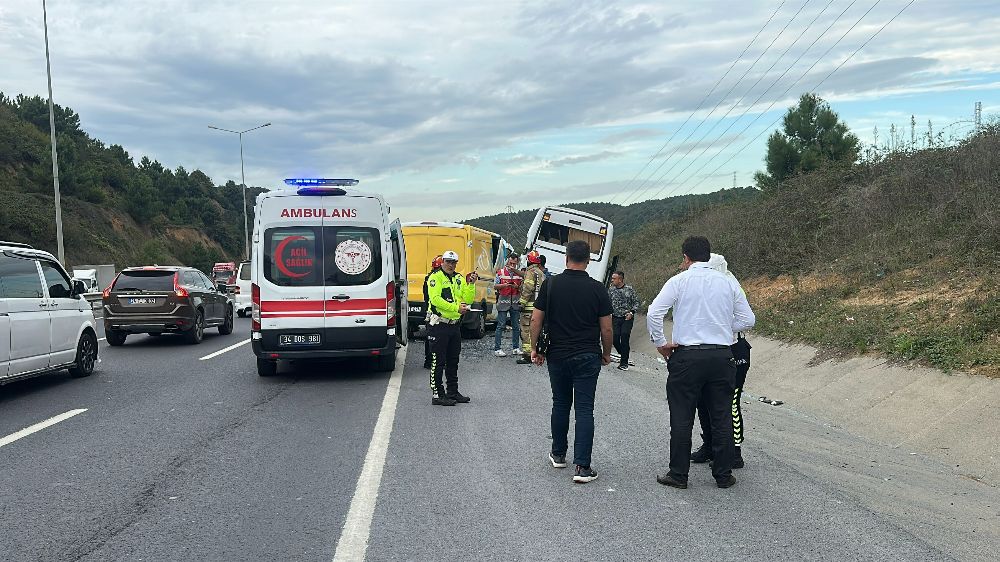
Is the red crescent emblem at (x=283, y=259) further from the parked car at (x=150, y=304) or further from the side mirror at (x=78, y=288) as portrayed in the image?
the parked car at (x=150, y=304)

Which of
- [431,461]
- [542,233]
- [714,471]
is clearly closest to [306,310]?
[431,461]

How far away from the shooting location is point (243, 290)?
82.0 feet

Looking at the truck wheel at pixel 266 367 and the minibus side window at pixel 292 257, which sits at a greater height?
the minibus side window at pixel 292 257

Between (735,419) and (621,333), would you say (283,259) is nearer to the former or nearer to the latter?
(621,333)

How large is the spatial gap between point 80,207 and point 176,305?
48815 mm

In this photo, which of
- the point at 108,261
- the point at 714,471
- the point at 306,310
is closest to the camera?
the point at 714,471

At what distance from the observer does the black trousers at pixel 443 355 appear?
31.7ft

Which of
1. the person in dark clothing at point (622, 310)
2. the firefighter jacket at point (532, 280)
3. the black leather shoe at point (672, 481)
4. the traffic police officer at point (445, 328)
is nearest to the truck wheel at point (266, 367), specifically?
the traffic police officer at point (445, 328)

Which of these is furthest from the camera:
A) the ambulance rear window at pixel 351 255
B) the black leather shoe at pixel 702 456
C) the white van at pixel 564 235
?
the white van at pixel 564 235

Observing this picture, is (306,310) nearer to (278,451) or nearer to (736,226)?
(278,451)

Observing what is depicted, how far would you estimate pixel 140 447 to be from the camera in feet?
23.8

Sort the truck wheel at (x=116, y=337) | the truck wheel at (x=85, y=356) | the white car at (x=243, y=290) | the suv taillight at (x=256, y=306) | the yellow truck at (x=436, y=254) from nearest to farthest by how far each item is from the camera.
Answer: the suv taillight at (x=256, y=306), the truck wheel at (x=85, y=356), the truck wheel at (x=116, y=337), the yellow truck at (x=436, y=254), the white car at (x=243, y=290)

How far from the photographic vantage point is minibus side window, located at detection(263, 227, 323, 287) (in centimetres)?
1130

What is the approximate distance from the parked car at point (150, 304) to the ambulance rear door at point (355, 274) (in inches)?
266
